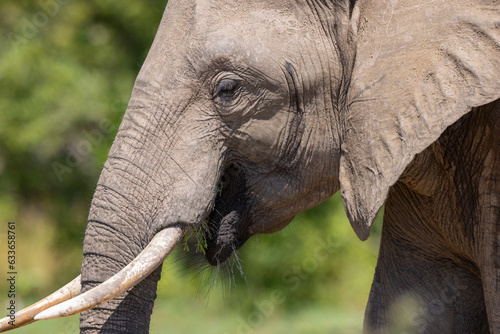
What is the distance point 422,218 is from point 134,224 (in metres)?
1.20

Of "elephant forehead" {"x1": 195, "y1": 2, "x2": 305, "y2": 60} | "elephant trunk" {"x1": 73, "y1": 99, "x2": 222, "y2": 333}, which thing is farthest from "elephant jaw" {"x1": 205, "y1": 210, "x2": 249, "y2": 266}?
"elephant forehead" {"x1": 195, "y1": 2, "x2": 305, "y2": 60}

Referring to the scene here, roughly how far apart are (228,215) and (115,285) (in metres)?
0.54

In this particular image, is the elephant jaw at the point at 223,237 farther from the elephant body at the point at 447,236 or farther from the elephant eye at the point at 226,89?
the elephant body at the point at 447,236

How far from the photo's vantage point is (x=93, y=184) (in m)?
7.33

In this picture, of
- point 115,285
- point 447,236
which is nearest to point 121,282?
point 115,285

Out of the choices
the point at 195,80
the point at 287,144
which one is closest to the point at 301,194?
the point at 287,144

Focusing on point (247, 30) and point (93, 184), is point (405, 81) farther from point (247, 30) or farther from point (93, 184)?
point (93, 184)

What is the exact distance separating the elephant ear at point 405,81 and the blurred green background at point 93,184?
4.45 metres

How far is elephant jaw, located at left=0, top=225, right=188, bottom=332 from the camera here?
→ 238 centimetres

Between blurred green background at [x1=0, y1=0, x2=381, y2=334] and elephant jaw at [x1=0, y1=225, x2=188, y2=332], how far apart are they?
445 cm

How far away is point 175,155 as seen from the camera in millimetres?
2613

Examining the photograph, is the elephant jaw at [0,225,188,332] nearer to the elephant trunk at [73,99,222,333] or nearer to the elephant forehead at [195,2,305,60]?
the elephant trunk at [73,99,222,333]

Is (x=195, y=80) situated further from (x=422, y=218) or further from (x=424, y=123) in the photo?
(x=422, y=218)

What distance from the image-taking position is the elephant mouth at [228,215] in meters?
2.76
